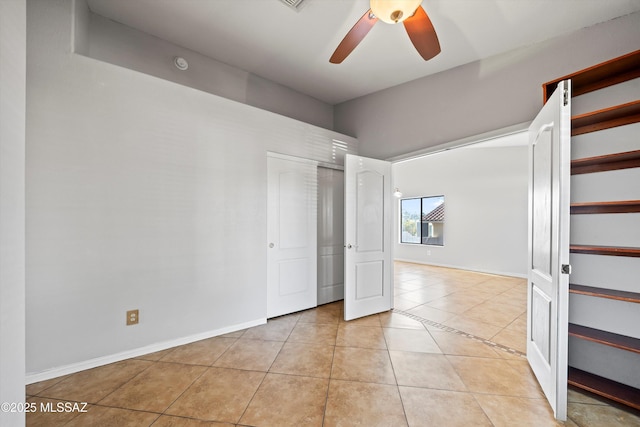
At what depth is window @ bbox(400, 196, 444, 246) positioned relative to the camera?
7.51 meters

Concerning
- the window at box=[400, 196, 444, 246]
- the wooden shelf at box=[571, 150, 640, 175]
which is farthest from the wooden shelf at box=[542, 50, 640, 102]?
the window at box=[400, 196, 444, 246]

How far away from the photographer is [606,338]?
1.80 meters

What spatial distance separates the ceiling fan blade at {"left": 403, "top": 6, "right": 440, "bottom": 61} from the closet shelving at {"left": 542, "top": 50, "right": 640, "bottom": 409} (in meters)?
1.02

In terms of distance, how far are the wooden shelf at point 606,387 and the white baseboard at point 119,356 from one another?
2908 millimetres

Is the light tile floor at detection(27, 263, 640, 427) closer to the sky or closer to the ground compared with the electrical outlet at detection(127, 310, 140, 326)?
closer to the ground

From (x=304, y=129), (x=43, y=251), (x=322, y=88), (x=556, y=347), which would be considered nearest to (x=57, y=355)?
(x=43, y=251)

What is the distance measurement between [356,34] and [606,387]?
2.98 metres

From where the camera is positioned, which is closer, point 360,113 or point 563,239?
point 563,239

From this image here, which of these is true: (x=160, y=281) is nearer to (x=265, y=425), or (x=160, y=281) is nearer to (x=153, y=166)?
(x=153, y=166)

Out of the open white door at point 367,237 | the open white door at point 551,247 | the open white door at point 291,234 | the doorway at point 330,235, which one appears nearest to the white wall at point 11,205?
the open white door at point 291,234

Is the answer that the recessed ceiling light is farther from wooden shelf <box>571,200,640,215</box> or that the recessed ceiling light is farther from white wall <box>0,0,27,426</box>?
wooden shelf <box>571,200,640,215</box>

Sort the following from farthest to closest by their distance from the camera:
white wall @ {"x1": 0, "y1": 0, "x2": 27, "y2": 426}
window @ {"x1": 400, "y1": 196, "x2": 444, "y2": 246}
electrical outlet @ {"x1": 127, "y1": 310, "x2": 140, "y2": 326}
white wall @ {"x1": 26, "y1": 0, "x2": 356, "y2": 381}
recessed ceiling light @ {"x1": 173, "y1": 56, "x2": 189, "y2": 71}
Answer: window @ {"x1": 400, "y1": 196, "x2": 444, "y2": 246}
recessed ceiling light @ {"x1": 173, "y1": 56, "x2": 189, "y2": 71}
electrical outlet @ {"x1": 127, "y1": 310, "x2": 140, "y2": 326}
white wall @ {"x1": 26, "y1": 0, "x2": 356, "y2": 381}
white wall @ {"x1": 0, "y1": 0, "x2": 27, "y2": 426}

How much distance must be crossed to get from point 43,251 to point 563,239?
3.53 metres

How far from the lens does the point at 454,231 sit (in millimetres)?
6992
